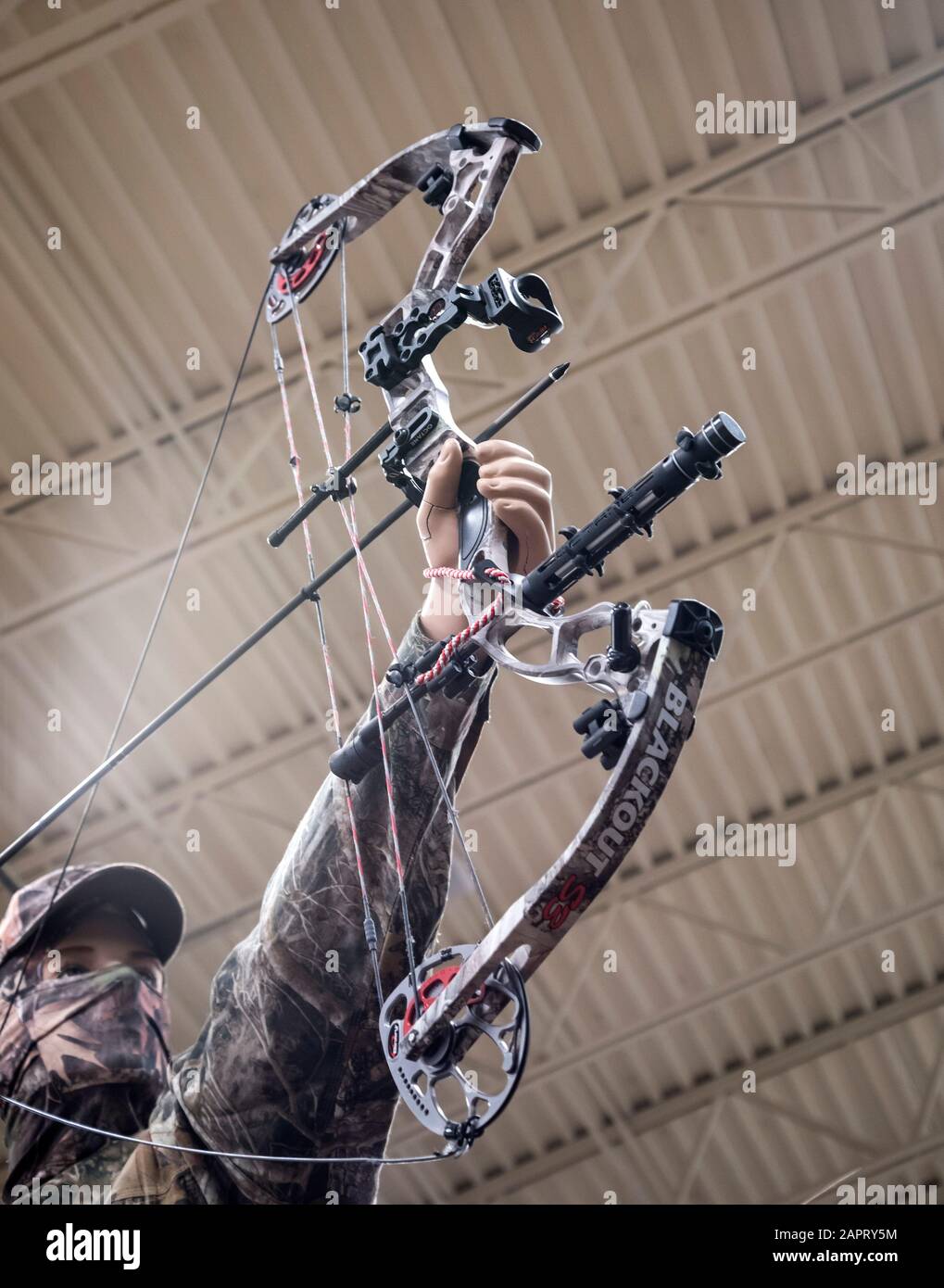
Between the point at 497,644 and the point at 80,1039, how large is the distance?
2.23m

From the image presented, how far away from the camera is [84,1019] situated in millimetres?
5617

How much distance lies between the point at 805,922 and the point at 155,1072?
27.2 ft

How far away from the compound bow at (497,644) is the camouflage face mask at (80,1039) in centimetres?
73

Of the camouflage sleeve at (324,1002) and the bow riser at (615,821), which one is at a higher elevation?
the bow riser at (615,821)

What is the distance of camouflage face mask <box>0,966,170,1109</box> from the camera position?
18.1ft

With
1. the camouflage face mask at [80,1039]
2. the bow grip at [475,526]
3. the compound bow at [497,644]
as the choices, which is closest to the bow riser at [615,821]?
the compound bow at [497,644]

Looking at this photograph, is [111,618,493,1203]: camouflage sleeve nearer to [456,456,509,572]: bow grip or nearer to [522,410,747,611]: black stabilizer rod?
[456,456,509,572]: bow grip

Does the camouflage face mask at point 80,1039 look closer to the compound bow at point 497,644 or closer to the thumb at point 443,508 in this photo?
the compound bow at point 497,644

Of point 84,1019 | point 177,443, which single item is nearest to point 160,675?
point 177,443

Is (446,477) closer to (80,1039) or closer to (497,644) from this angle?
(497,644)

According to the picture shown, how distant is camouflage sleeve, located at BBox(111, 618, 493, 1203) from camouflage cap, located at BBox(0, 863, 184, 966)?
42.2 inches

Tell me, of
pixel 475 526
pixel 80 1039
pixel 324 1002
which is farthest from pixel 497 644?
pixel 80 1039

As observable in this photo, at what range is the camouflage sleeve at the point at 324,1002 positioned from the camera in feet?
15.9

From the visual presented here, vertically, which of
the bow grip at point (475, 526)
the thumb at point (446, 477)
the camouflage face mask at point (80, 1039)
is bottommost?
the camouflage face mask at point (80, 1039)
